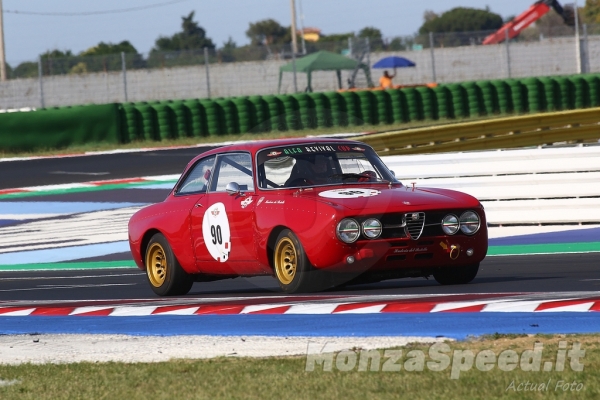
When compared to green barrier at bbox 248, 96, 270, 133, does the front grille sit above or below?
below

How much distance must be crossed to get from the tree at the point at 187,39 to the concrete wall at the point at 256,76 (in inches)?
2755

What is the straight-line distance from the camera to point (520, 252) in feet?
44.4

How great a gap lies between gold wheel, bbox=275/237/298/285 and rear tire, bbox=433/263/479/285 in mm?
1293

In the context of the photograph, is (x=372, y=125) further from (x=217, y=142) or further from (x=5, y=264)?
(x=5, y=264)

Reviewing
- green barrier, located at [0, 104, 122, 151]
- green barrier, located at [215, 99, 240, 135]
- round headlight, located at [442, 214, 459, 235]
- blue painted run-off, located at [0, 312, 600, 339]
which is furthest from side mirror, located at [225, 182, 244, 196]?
green barrier, located at [215, 99, 240, 135]

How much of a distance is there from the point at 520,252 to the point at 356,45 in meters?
36.4

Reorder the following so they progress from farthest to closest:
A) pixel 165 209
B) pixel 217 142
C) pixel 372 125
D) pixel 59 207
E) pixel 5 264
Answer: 1. pixel 372 125
2. pixel 217 142
3. pixel 59 207
4. pixel 5 264
5. pixel 165 209

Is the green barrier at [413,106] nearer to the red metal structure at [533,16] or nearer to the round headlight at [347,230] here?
the round headlight at [347,230]

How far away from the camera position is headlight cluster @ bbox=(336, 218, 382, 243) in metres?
8.93

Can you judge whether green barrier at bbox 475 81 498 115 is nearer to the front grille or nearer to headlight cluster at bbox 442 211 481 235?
headlight cluster at bbox 442 211 481 235

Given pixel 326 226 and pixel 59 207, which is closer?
pixel 326 226

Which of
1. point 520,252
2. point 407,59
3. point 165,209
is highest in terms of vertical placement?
point 407,59

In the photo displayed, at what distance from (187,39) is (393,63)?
A: 3044 inches

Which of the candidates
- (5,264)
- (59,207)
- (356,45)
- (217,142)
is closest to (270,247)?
(5,264)
